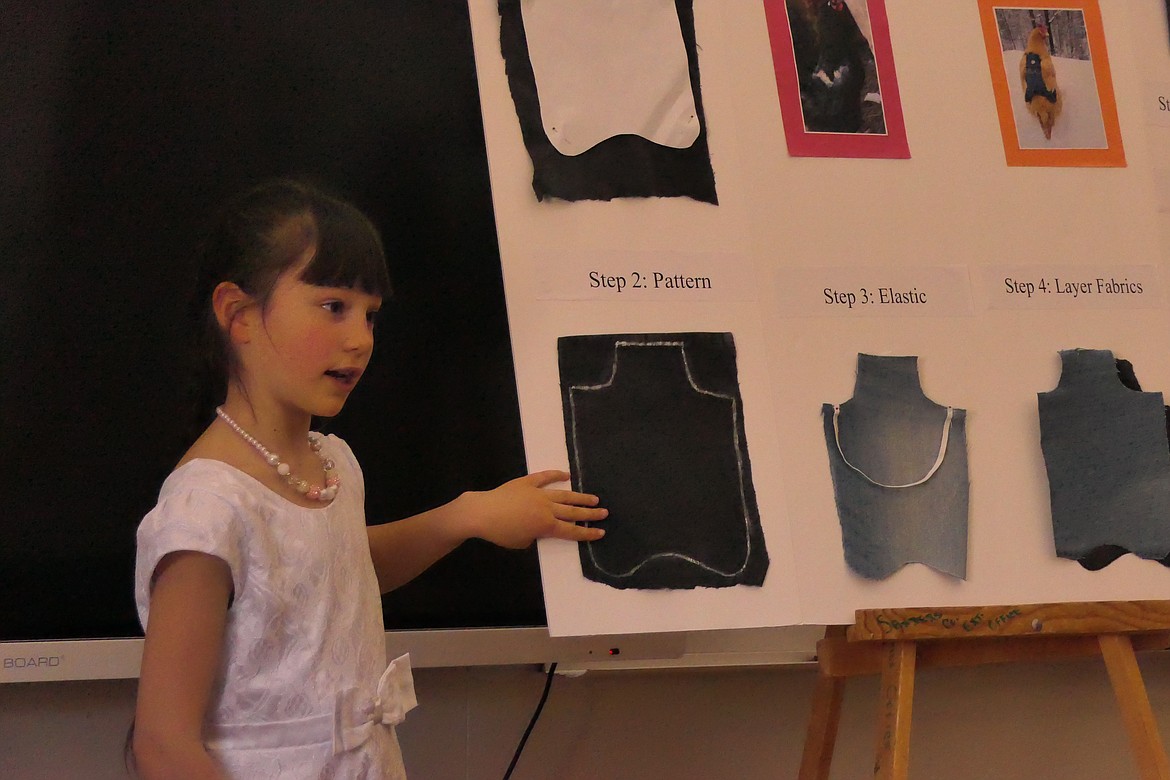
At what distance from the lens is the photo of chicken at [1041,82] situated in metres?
1.21

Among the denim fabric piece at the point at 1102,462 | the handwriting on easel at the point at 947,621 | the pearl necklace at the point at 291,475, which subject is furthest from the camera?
the denim fabric piece at the point at 1102,462

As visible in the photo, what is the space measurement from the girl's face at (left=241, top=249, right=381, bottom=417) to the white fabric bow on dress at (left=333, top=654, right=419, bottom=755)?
24 cm

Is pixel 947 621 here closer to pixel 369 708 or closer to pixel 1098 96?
pixel 369 708

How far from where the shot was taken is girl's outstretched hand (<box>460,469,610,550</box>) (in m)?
0.97

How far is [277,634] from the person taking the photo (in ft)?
2.74

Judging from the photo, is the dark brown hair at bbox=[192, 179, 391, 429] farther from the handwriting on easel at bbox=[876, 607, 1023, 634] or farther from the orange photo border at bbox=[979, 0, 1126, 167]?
the orange photo border at bbox=[979, 0, 1126, 167]

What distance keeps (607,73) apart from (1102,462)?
2.26 ft

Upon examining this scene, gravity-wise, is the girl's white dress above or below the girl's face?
below

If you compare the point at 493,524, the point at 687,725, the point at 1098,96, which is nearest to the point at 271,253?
the point at 493,524

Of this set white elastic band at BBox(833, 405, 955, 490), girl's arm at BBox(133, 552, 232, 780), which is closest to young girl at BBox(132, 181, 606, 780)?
girl's arm at BBox(133, 552, 232, 780)

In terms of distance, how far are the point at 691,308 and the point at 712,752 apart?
0.68 meters

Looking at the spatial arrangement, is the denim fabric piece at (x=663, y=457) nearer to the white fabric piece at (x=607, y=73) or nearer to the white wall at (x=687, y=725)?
the white fabric piece at (x=607, y=73)

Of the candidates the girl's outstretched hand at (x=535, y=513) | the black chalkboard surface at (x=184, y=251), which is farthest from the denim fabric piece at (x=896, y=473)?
the black chalkboard surface at (x=184, y=251)

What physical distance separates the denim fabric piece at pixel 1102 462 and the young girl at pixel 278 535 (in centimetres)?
51
